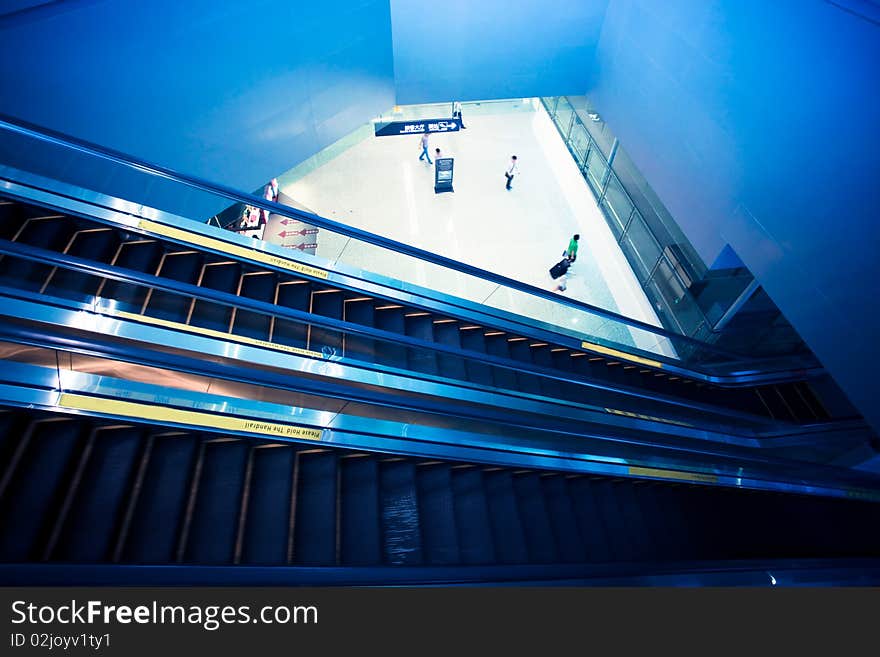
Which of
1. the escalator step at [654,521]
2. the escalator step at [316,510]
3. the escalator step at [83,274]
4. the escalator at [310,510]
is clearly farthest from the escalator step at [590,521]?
the escalator step at [83,274]

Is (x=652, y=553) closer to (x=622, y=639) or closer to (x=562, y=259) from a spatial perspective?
(x=622, y=639)

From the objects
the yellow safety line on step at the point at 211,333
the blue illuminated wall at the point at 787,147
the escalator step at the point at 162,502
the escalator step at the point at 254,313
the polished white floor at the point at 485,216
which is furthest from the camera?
the polished white floor at the point at 485,216

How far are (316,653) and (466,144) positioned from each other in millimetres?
12018

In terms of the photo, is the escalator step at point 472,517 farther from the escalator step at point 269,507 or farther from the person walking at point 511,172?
the person walking at point 511,172

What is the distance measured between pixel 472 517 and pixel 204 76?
227 inches

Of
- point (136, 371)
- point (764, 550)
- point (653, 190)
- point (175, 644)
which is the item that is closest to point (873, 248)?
point (764, 550)

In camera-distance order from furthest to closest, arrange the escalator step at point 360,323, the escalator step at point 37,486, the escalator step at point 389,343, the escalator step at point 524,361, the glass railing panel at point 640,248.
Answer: the glass railing panel at point 640,248 → the escalator step at point 524,361 → the escalator step at point 389,343 → the escalator step at point 360,323 → the escalator step at point 37,486

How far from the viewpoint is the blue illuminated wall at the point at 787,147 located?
4.36m

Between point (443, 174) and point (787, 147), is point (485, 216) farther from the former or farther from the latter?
point (787, 147)

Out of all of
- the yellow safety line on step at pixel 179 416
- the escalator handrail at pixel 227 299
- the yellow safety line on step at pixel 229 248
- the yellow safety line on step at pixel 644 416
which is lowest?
the yellow safety line on step at pixel 179 416

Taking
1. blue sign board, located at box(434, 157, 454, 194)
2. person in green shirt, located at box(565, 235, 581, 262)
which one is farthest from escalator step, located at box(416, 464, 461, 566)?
blue sign board, located at box(434, 157, 454, 194)

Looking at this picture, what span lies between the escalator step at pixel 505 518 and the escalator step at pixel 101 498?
2573 millimetres

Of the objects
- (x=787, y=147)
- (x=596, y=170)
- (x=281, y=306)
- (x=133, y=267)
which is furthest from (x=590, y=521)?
(x=596, y=170)

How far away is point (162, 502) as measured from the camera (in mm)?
2691
